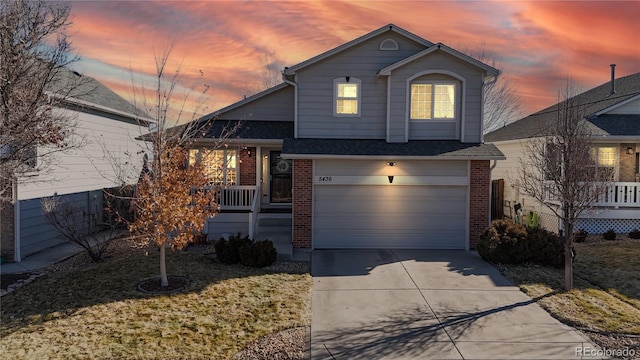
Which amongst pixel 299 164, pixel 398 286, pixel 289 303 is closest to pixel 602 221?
pixel 398 286

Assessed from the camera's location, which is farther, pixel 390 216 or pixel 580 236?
pixel 580 236

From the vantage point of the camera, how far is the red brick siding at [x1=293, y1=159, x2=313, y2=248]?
1327cm

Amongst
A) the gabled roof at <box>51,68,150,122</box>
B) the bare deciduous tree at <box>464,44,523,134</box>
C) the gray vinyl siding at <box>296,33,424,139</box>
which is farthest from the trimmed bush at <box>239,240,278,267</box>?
the bare deciduous tree at <box>464,44,523,134</box>

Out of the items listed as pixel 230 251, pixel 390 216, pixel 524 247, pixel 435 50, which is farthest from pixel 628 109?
pixel 230 251

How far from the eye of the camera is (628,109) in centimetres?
1773

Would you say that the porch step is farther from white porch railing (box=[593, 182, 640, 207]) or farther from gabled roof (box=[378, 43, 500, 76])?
white porch railing (box=[593, 182, 640, 207])

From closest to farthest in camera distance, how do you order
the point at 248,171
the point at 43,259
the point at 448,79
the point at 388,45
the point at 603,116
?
the point at 43,259 < the point at 448,79 < the point at 388,45 < the point at 248,171 < the point at 603,116

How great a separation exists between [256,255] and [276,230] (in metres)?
3.53

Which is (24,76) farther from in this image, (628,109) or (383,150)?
(628,109)

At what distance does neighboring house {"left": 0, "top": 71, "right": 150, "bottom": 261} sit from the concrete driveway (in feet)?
21.1

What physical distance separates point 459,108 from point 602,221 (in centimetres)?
745

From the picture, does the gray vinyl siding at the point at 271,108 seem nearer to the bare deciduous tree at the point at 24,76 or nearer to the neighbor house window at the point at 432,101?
the neighbor house window at the point at 432,101

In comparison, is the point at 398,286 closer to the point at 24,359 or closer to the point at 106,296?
the point at 106,296

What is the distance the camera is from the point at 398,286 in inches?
377
